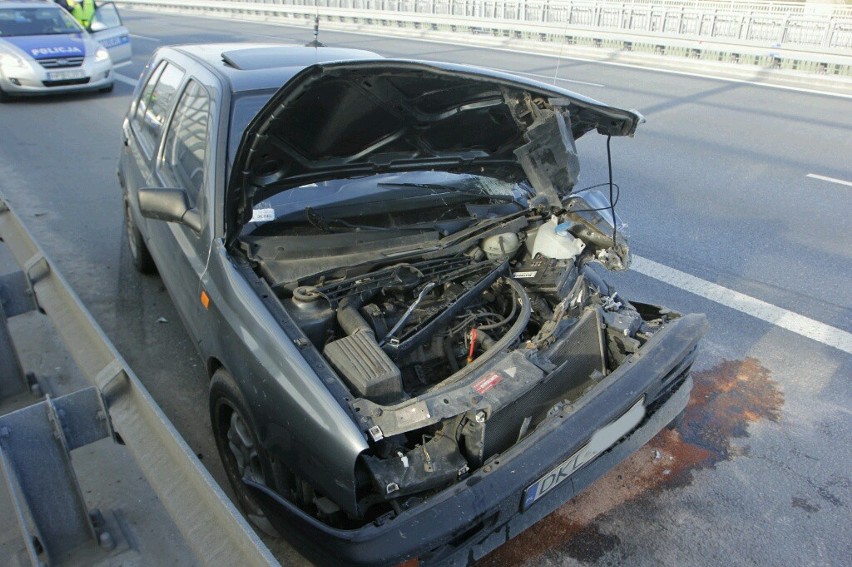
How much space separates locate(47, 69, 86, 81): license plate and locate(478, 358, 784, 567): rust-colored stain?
11055mm

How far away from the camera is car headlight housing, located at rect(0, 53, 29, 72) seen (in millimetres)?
10617

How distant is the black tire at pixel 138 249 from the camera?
16.3 feet

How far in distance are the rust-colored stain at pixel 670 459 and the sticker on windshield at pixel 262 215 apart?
1.88 metres

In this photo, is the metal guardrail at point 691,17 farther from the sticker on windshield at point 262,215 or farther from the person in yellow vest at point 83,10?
the sticker on windshield at point 262,215

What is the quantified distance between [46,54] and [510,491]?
1167 cm

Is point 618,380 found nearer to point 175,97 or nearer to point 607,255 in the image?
point 607,255

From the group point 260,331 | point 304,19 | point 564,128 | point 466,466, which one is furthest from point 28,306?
point 304,19

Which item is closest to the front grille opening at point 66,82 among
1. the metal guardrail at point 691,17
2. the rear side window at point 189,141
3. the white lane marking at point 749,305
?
the metal guardrail at point 691,17

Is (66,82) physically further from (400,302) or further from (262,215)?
(400,302)

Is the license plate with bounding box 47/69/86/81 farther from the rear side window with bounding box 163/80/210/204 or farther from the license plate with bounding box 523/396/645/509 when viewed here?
the license plate with bounding box 523/396/645/509

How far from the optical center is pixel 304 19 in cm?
2472

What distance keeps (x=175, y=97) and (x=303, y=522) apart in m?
3.00

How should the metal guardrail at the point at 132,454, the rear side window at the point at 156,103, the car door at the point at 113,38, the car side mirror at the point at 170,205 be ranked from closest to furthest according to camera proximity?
the metal guardrail at the point at 132,454, the car side mirror at the point at 170,205, the rear side window at the point at 156,103, the car door at the point at 113,38

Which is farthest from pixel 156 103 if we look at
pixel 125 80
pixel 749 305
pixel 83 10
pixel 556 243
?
pixel 83 10
